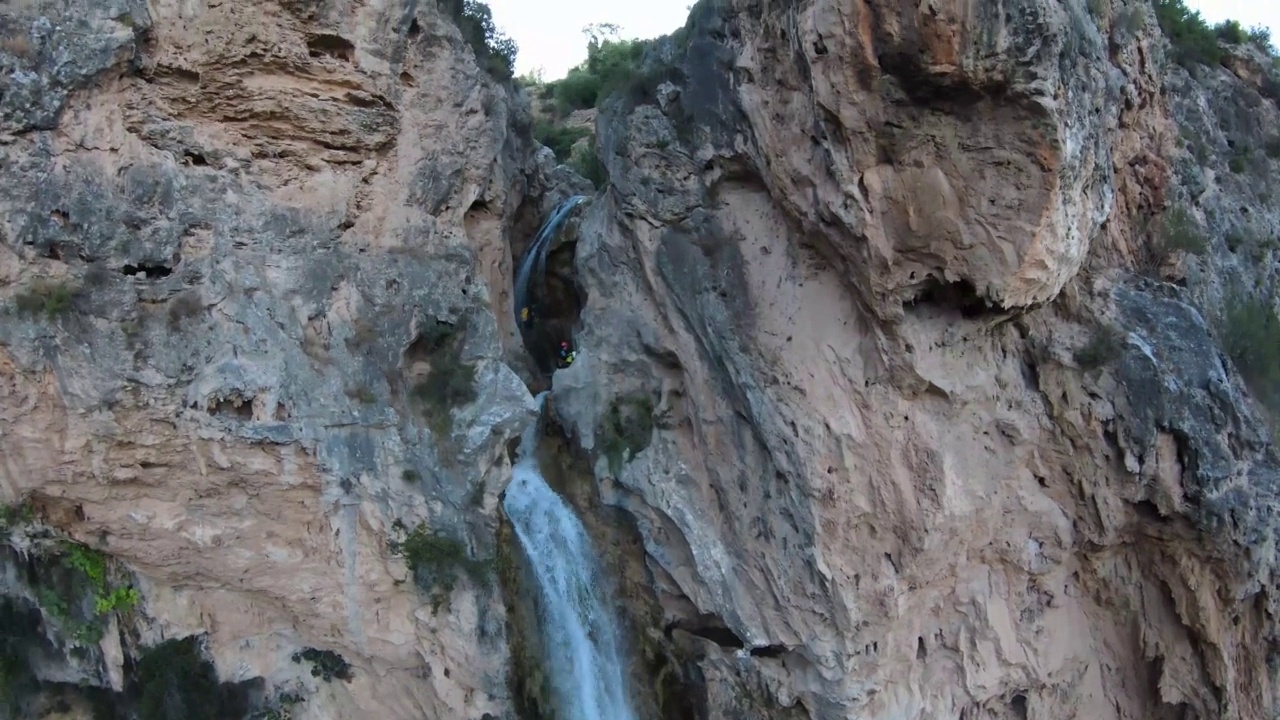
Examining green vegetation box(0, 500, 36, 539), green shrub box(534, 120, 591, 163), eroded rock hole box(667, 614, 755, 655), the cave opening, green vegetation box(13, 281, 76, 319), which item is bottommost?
eroded rock hole box(667, 614, 755, 655)

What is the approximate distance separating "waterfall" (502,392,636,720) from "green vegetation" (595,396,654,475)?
43.2 inches

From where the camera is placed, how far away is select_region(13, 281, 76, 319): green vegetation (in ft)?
25.0

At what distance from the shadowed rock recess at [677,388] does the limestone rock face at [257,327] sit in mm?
38

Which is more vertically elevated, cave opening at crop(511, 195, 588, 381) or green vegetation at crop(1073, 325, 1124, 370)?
cave opening at crop(511, 195, 588, 381)

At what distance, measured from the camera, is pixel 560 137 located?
25016 mm

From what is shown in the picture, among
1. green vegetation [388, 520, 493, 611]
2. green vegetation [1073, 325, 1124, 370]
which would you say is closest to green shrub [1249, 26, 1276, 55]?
green vegetation [1073, 325, 1124, 370]

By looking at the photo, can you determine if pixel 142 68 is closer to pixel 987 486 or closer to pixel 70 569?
pixel 70 569

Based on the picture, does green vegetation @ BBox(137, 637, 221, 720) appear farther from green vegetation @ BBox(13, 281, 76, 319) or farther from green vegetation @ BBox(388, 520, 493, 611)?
green vegetation @ BBox(13, 281, 76, 319)

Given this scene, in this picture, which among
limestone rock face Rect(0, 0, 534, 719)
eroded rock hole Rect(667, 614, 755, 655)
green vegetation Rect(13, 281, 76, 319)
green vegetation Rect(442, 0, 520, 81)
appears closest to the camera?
green vegetation Rect(13, 281, 76, 319)

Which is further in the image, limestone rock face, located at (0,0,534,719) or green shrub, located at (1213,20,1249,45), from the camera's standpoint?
green shrub, located at (1213,20,1249,45)

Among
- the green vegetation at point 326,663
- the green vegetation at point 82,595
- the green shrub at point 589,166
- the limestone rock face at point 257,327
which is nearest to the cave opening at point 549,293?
the limestone rock face at point 257,327

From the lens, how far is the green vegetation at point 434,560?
901 cm

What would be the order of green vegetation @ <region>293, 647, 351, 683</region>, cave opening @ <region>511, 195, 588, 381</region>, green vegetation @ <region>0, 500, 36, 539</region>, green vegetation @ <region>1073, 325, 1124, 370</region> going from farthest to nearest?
cave opening @ <region>511, 195, 588, 381</region> → green vegetation @ <region>293, 647, 351, 683</region> → green vegetation @ <region>1073, 325, 1124, 370</region> → green vegetation @ <region>0, 500, 36, 539</region>

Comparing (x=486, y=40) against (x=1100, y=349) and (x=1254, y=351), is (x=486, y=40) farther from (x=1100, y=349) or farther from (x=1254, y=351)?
(x=1254, y=351)
